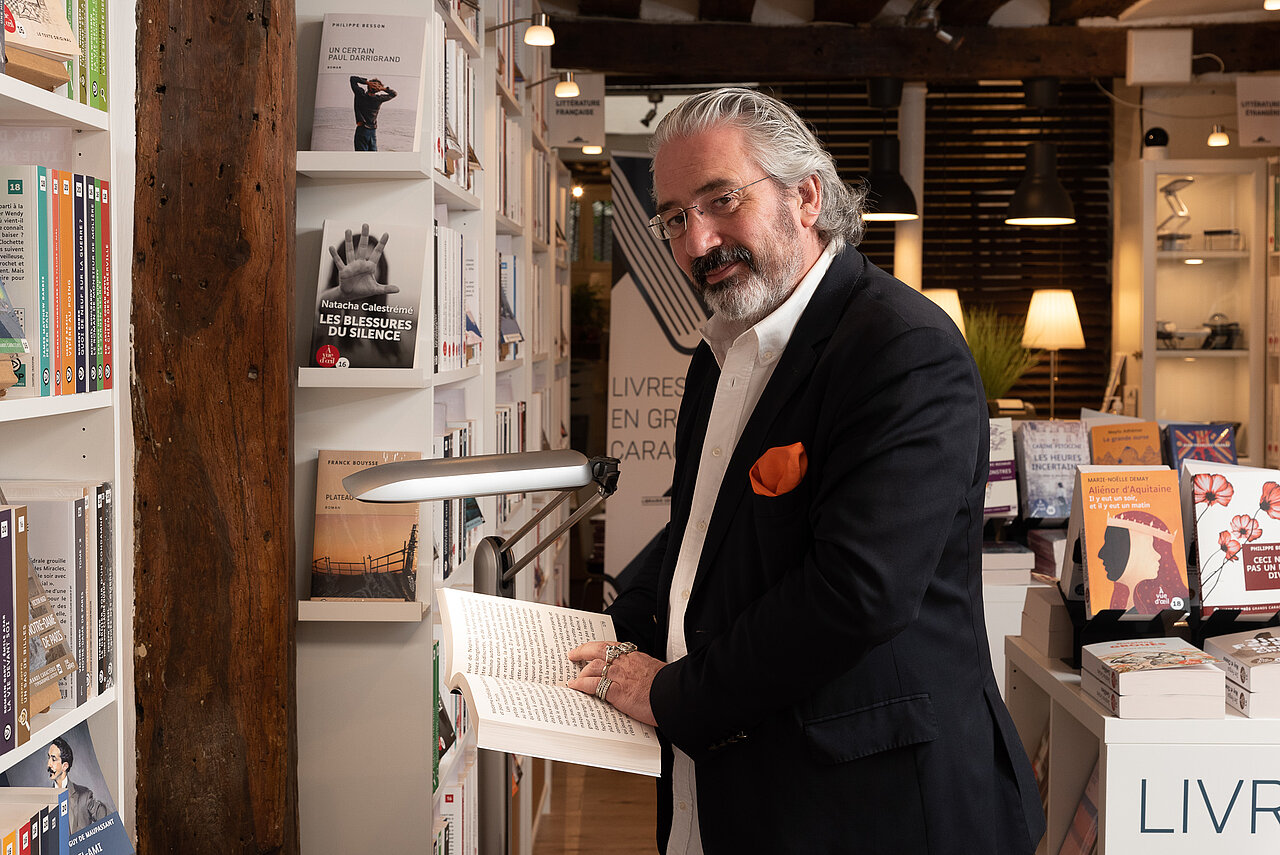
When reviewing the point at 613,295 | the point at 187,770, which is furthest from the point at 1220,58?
the point at 187,770

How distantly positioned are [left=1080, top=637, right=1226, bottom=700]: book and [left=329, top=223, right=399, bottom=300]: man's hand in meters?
1.38

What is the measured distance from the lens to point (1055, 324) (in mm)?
6074

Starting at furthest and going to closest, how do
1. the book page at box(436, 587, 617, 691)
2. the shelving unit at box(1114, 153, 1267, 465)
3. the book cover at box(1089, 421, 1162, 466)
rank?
the shelving unit at box(1114, 153, 1267, 465), the book cover at box(1089, 421, 1162, 466), the book page at box(436, 587, 617, 691)

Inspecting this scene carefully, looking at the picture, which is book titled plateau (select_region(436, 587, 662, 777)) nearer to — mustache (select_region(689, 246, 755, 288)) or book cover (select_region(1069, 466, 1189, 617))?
mustache (select_region(689, 246, 755, 288))

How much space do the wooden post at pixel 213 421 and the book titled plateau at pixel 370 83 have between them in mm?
151

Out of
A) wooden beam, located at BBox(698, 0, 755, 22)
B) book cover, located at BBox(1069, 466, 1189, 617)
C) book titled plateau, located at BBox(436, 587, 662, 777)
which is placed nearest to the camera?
book titled plateau, located at BBox(436, 587, 662, 777)

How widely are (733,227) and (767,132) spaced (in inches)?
4.7

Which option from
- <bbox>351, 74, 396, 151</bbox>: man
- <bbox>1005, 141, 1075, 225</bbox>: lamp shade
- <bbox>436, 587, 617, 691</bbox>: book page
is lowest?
<bbox>436, 587, 617, 691</bbox>: book page

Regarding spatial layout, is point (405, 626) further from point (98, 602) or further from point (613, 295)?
point (613, 295)

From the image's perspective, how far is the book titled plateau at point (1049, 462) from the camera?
343 cm

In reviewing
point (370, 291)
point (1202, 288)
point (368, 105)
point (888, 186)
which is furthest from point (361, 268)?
point (1202, 288)

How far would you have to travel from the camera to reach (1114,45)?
18.5 ft

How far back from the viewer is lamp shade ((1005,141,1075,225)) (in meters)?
5.67

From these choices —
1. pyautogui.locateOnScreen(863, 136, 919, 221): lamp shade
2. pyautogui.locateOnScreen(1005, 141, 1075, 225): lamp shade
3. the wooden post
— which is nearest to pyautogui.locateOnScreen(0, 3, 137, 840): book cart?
the wooden post
